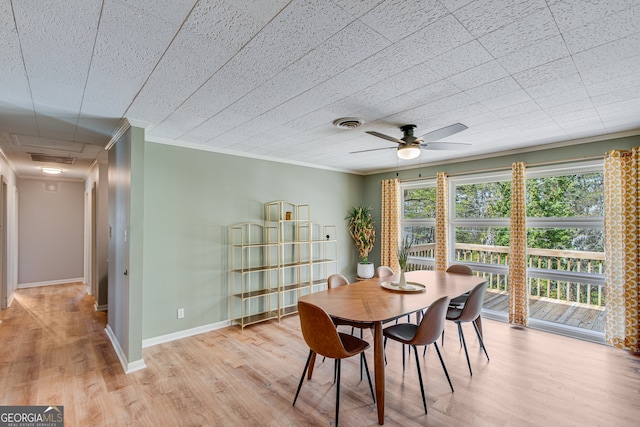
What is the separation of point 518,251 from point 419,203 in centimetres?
184

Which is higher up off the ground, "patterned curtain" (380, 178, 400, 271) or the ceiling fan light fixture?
the ceiling fan light fixture

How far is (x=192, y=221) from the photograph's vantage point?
12.8 ft

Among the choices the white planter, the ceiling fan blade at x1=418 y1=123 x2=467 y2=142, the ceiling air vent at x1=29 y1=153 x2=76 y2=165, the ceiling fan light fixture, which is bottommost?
the white planter

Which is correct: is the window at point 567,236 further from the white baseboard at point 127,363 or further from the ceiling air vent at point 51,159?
the ceiling air vent at point 51,159

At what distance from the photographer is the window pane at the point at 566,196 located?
3770 mm

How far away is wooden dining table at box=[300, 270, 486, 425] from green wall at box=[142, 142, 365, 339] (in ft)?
5.90

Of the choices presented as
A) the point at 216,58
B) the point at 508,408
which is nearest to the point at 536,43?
the point at 216,58

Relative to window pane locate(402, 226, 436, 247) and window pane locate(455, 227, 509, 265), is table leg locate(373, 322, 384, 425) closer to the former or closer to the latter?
window pane locate(455, 227, 509, 265)

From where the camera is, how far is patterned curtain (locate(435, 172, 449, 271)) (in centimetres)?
491

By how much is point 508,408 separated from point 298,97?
9.67 ft

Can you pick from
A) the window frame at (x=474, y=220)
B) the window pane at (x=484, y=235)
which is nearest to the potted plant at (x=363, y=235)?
the window frame at (x=474, y=220)

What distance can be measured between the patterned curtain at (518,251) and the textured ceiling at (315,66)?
0.89 m

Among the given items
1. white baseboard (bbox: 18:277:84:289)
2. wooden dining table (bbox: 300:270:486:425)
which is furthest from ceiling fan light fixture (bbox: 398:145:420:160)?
white baseboard (bbox: 18:277:84:289)

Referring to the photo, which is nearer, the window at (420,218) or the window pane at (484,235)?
the window pane at (484,235)
